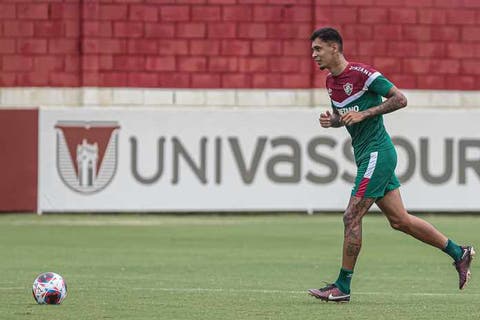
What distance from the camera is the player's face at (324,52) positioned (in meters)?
11.4

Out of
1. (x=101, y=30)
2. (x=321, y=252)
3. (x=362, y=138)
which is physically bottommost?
(x=321, y=252)

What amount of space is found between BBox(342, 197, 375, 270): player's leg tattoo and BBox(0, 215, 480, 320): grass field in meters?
0.36

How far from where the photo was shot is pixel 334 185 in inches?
965

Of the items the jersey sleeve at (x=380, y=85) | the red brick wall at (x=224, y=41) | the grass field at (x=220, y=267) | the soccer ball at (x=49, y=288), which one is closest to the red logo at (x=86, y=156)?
the grass field at (x=220, y=267)

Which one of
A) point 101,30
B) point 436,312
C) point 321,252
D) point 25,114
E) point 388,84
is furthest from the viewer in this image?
point 101,30

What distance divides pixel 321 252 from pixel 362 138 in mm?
6406

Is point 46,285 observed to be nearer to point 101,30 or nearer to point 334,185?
point 334,185

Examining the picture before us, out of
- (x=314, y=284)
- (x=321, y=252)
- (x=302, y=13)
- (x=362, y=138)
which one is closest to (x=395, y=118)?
(x=302, y=13)

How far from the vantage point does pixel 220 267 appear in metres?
15.4

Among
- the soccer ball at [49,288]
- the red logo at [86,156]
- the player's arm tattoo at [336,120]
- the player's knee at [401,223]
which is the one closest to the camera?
the soccer ball at [49,288]

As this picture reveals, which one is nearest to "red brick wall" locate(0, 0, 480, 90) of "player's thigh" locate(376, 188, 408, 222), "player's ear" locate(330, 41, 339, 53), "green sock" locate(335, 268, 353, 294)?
"player's ear" locate(330, 41, 339, 53)

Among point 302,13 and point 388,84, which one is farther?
point 302,13

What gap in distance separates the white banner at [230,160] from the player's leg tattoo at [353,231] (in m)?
13.0

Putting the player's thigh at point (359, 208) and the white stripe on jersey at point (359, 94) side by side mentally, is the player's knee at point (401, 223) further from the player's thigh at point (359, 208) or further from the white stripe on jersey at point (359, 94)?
the white stripe on jersey at point (359, 94)
